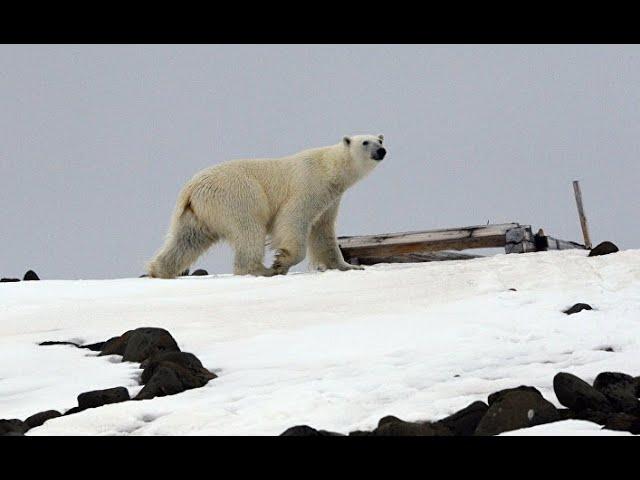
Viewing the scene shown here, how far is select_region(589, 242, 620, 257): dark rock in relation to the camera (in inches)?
347

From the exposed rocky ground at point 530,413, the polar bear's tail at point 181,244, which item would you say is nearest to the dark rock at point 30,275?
the polar bear's tail at point 181,244

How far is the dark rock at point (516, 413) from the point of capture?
3123 mm

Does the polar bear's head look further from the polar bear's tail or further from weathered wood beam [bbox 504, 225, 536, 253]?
weathered wood beam [bbox 504, 225, 536, 253]

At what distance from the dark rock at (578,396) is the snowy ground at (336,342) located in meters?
0.20

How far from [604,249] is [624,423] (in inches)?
243

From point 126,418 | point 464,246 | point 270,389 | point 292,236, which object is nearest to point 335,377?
point 270,389

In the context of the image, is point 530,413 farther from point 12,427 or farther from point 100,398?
point 12,427

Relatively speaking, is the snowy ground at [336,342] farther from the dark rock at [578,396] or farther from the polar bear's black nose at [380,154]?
the polar bear's black nose at [380,154]

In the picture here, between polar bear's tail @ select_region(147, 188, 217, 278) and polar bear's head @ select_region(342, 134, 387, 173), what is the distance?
7.18 feet

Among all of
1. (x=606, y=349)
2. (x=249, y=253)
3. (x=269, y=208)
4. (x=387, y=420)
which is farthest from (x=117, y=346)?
(x=269, y=208)

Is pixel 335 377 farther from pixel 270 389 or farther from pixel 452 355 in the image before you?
pixel 452 355

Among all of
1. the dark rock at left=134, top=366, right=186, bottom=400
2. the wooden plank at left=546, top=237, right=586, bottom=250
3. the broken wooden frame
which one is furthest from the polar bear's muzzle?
the dark rock at left=134, top=366, right=186, bottom=400

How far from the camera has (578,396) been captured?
3.42 m
